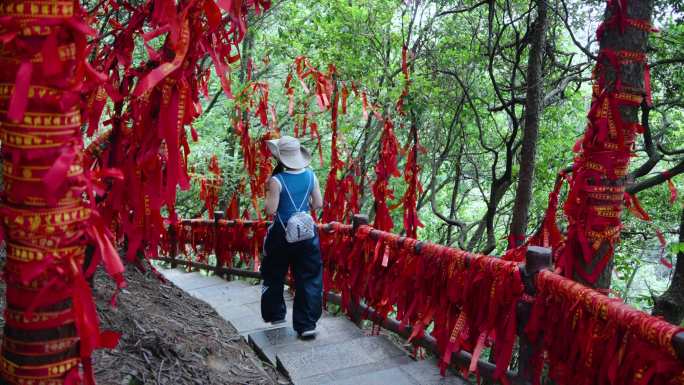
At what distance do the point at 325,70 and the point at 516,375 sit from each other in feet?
18.6

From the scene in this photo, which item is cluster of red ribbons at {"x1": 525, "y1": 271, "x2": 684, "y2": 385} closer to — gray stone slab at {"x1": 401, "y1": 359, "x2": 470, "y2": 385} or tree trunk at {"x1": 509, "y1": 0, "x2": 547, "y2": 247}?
gray stone slab at {"x1": 401, "y1": 359, "x2": 470, "y2": 385}

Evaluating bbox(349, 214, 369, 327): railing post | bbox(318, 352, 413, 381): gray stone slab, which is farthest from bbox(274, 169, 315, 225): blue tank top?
bbox(318, 352, 413, 381): gray stone slab

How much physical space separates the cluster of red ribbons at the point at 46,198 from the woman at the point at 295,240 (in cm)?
288

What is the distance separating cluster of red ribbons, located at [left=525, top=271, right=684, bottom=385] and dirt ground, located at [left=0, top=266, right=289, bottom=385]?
5.80 ft

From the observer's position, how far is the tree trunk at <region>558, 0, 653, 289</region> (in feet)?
9.30

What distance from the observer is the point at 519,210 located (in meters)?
4.95

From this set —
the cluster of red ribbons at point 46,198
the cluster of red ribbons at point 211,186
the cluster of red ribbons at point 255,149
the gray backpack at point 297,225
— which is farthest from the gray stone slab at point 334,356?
the cluster of red ribbons at point 211,186

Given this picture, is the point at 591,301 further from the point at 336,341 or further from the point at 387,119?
the point at 387,119

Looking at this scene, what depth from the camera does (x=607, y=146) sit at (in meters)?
2.88

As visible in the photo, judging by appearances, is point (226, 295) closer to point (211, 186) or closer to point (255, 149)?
point (255, 149)

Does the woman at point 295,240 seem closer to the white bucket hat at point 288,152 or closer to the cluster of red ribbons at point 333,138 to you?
the white bucket hat at point 288,152

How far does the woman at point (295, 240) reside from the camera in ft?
14.8

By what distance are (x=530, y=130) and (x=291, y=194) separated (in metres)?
2.06

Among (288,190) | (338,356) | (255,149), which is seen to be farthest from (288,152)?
(255,149)
